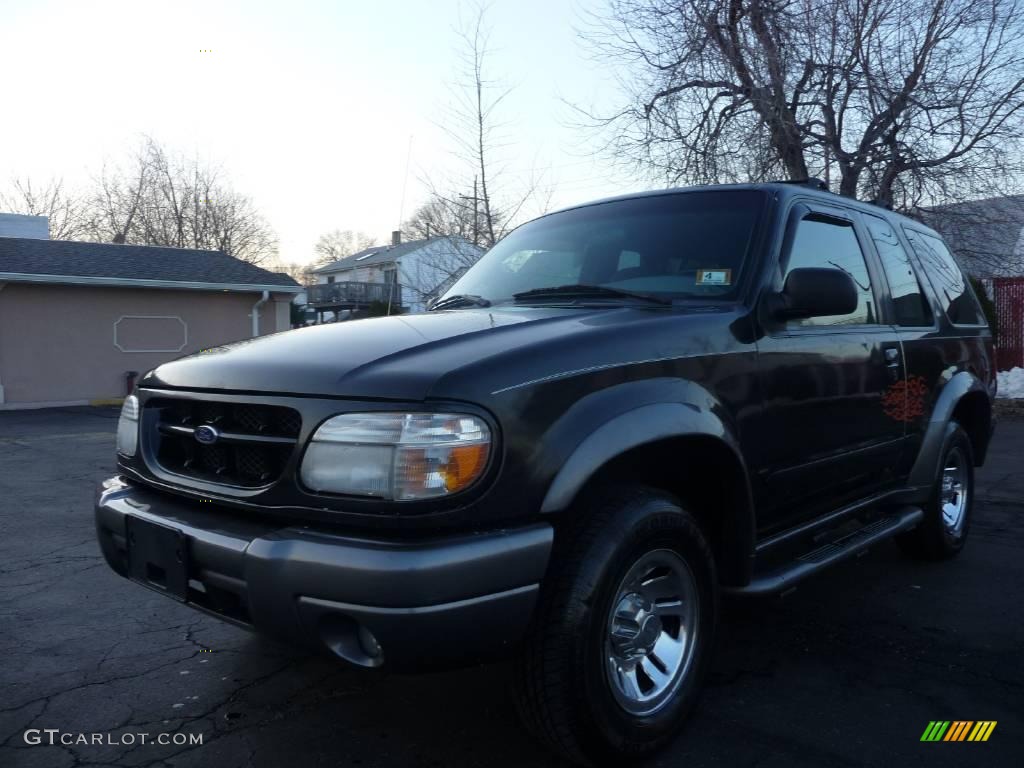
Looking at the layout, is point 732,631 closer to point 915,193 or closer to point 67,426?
point 915,193

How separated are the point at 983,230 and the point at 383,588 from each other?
13421 mm

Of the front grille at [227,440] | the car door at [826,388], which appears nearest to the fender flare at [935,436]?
the car door at [826,388]

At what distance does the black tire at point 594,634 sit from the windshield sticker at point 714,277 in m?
0.99

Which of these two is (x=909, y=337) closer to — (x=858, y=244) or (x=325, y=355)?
(x=858, y=244)

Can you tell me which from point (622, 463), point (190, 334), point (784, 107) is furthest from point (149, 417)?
point (190, 334)

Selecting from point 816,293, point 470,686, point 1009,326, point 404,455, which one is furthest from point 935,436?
point 1009,326

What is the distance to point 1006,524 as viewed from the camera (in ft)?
19.6

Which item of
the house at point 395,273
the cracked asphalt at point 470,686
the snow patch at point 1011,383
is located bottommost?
the cracked asphalt at point 470,686

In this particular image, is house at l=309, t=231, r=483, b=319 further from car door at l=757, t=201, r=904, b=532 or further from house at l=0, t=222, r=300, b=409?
car door at l=757, t=201, r=904, b=532

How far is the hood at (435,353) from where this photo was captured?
2307 mm

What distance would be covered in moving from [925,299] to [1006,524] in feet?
7.99

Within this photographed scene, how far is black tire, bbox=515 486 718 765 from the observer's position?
2.36m

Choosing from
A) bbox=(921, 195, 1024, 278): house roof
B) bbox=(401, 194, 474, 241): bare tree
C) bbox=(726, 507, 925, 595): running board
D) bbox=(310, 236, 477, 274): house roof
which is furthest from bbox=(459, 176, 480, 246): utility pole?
bbox=(310, 236, 477, 274): house roof

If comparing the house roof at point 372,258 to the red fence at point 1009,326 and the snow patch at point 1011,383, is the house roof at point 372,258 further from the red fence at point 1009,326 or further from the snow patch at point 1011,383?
the snow patch at point 1011,383
